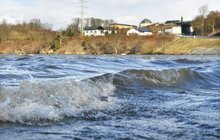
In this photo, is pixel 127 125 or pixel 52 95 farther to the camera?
pixel 52 95

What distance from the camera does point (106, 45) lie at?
115625 mm

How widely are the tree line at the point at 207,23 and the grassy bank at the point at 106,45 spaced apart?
22.3m

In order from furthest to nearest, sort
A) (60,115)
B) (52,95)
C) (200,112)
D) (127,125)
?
1. (52,95)
2. (200,112)
3. (60,115)
4. (127,125)

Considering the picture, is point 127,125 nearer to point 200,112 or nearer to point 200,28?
point 200,112

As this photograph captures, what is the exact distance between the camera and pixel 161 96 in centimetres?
1409

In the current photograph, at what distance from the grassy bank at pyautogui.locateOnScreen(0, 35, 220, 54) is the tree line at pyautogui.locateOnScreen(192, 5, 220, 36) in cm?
→ 2234

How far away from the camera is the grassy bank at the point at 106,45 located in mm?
107625

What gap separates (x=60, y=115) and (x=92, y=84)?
5347mm

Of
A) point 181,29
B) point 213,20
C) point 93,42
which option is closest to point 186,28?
point 181,29

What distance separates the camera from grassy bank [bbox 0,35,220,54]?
10762 centimetres

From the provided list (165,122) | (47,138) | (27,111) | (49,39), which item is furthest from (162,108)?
(49,39)

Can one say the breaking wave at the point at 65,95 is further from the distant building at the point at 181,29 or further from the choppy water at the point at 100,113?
the distant building at the point at 181,29

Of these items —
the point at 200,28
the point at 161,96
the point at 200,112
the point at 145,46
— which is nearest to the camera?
the point at 200,112

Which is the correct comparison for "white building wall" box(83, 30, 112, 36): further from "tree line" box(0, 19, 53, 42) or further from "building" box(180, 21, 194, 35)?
"building" box(180, 21, 194, 35)
